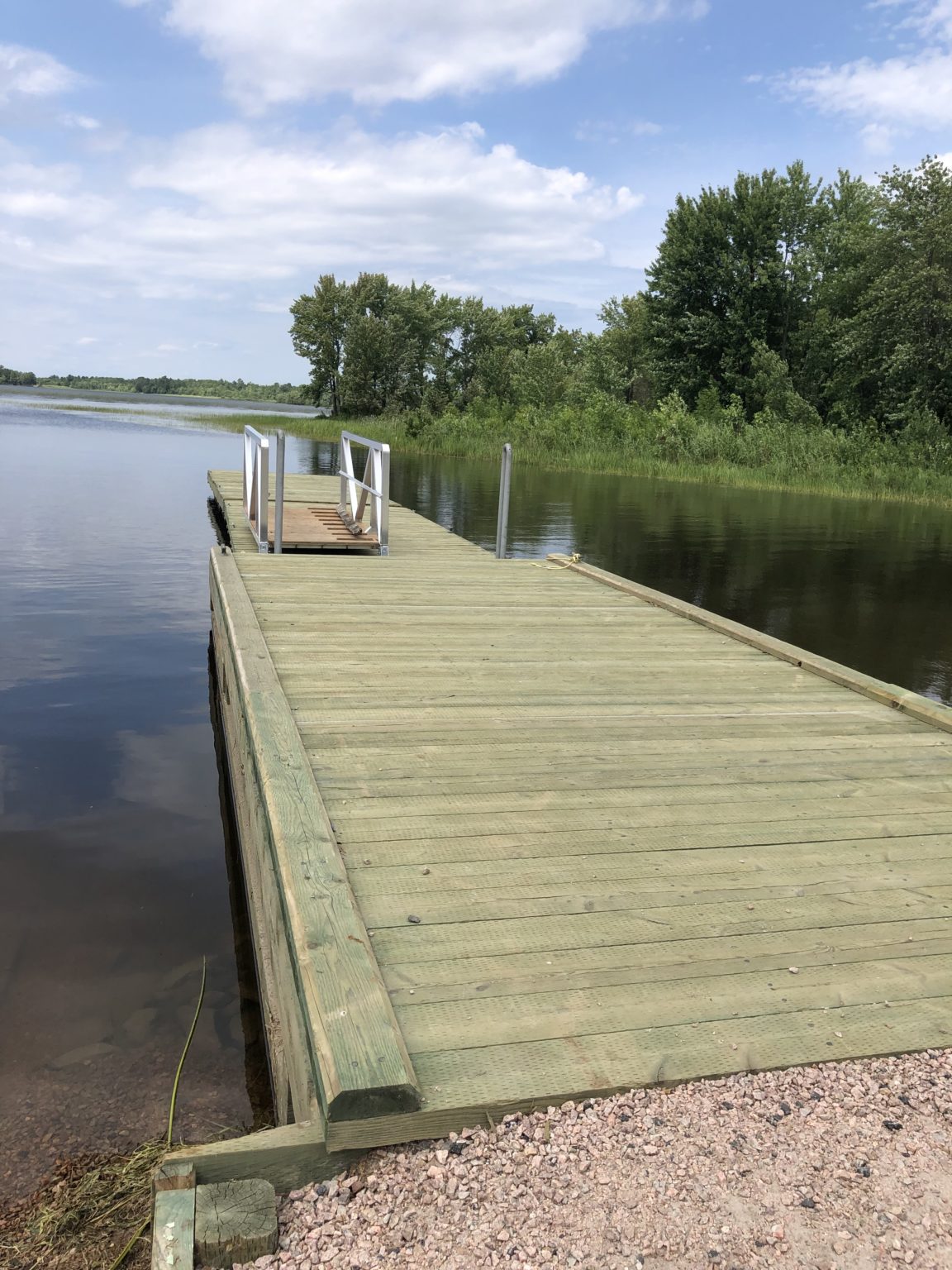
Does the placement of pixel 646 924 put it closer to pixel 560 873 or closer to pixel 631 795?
pixel 560 873

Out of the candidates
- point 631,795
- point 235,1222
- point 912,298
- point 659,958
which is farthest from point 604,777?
point 912,298

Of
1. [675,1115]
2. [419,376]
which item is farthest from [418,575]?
[419,376]

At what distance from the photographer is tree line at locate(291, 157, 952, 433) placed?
27.4 meters

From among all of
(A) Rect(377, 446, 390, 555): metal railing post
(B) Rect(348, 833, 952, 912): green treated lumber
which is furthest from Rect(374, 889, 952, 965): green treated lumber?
(A) Rect(377, 446, 390, 555): metal railing post

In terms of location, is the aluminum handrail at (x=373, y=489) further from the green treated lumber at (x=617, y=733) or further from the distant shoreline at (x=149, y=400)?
the distant shoreline at (x=149, y=400)

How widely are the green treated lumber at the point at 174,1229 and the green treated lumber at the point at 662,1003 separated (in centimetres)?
52

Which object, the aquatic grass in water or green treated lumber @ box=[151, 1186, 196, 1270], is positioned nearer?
green treated lumber @ box=[151, 1186, 196, 1270]

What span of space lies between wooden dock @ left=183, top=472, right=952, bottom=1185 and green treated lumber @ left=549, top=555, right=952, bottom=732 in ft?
0.08

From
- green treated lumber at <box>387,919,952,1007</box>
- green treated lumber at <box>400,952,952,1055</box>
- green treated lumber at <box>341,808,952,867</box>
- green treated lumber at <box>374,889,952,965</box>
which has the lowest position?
green treated lumber at <box>400,952,952,1055</box>

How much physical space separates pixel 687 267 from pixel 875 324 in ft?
39.8

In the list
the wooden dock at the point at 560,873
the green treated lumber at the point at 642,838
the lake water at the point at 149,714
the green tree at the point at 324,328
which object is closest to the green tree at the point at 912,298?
the lake water at the point at 149,714

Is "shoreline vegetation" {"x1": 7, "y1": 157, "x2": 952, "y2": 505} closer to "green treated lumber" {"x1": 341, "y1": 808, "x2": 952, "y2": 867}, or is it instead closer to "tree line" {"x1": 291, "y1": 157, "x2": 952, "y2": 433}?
"tree line" {"x1": 291, "y1": 157, "x2": 952, "y2": 433}

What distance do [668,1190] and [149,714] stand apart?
5546mm

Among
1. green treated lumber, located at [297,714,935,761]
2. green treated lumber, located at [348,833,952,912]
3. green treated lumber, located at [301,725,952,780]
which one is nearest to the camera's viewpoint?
green treated lumber, located at [348,833,952,912]
